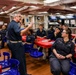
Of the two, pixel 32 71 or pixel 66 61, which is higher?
pixel 66 61

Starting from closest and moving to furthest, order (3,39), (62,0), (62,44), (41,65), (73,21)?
1. (62,44)
2. (62,0)
3. (41,65)
4. (3,39)
5. (73,21)

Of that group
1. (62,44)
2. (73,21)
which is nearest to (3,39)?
(62,44)

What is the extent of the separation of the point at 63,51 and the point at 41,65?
5.28 ft

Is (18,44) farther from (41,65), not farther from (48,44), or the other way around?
(41,65)

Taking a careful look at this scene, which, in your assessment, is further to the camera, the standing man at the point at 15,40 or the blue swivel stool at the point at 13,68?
the standing man at the point at 15,40

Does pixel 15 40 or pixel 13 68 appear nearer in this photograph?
pixel 13 68

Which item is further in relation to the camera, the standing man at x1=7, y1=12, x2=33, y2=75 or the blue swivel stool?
the standing man at x1=7, y1=12, x2=33, y2=75

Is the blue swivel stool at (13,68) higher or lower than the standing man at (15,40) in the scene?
lower

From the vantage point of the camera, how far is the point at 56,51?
2994 millimetres

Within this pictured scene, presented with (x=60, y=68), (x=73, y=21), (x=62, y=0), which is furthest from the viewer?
(x=73, y=21)

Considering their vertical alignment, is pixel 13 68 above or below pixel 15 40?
below

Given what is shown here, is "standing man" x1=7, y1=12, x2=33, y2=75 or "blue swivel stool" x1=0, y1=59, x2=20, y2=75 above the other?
"standing man" x1=7, y1=12, x2=33, y2=75

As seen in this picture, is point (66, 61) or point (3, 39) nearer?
point (66, 61)

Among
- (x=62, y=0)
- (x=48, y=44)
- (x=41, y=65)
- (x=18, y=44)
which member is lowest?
(x=41, y=65)
